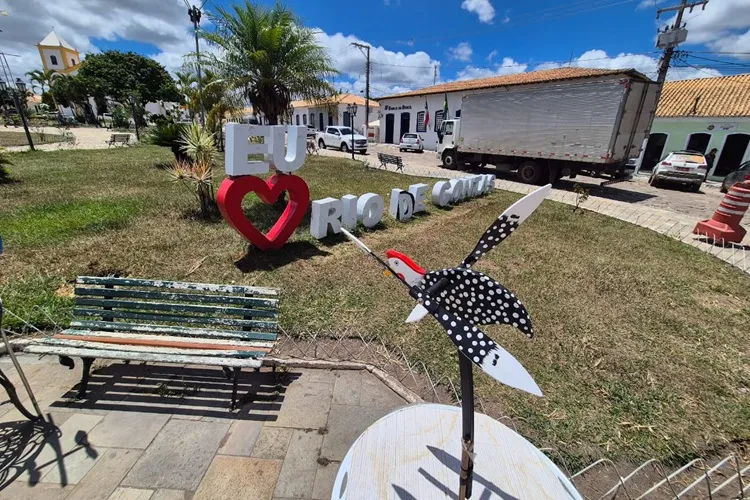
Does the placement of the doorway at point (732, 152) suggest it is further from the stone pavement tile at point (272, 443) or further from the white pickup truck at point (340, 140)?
the stone pavement tile at point (272, 443)

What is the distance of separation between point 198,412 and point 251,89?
10.5 m

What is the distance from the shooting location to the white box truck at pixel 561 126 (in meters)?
11.9

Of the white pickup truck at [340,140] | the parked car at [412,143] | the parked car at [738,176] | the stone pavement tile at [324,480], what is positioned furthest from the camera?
the parked car at [412,143]

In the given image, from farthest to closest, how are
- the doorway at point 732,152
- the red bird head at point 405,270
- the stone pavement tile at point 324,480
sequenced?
1. the doorway at point 732,152
2. the stone pavement tile at point 324,480
3. the red bird head at point 405,270

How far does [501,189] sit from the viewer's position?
45.3ft

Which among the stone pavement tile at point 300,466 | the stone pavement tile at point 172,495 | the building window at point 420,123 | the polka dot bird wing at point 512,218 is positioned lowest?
the stone pavement tile at point 300,466

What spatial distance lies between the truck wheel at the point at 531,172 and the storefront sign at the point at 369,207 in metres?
5.95

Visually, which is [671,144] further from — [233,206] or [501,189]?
[233,206]

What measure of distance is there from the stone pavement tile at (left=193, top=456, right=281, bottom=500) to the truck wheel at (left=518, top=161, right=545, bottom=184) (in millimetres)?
15661

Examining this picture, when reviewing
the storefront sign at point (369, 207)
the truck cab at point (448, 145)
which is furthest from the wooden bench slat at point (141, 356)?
the truck cab at point (448, 145)

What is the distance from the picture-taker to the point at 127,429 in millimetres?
2641

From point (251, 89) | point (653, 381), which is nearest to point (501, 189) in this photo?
point (251, 89)

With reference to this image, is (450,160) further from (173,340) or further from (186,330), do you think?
(173,340)

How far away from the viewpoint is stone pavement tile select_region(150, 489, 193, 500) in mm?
2158
